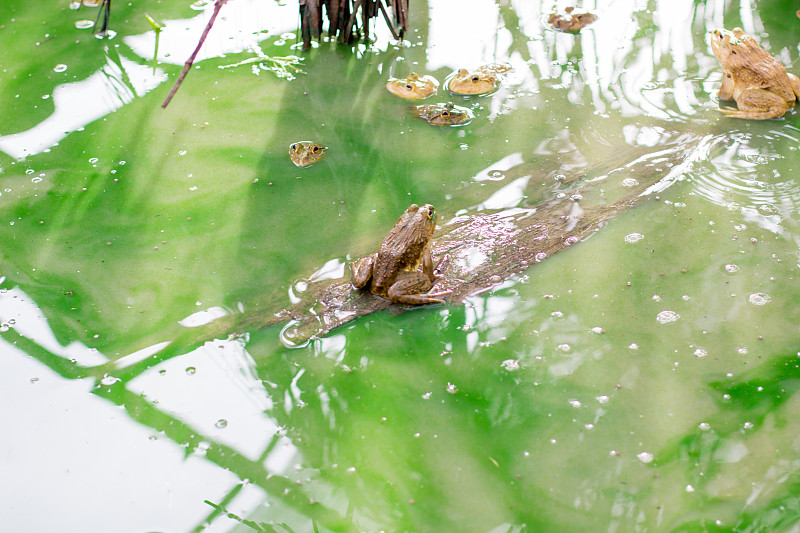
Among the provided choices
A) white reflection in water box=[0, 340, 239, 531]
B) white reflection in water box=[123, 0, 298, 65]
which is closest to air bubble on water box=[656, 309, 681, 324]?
white reflection in water box=[0, 340, 239, 531]

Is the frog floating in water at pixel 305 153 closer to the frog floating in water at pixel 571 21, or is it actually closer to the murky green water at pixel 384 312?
the murky green water at pixel 384 312

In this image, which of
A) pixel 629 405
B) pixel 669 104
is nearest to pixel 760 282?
pixel 629 405

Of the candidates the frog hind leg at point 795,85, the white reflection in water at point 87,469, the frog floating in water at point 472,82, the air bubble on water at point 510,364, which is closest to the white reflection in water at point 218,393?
the white reflection in water at point 87,469

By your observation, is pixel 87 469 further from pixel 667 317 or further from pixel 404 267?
pixel 667 317

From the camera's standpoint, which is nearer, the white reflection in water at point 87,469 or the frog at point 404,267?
the white reflection in water at point 87,469

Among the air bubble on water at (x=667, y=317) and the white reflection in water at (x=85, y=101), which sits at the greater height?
the white reflection in water at (x=85, y=101)

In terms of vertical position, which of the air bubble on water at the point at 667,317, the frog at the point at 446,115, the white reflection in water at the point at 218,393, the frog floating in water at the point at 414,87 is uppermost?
the frog floating in water at the point at 414,87

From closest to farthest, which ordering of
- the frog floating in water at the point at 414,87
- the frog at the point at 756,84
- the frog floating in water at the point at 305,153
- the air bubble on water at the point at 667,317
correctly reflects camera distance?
the air bubble on water at the point at 667,317, the frog floating in water at the point at 305,153, the frog at the point at 756,84, the frog floating in water at the point at 414,87
